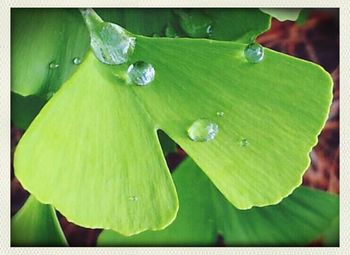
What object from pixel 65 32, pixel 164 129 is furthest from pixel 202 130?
pixel 65 32

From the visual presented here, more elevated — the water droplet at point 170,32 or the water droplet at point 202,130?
the water droplet at point 170,32

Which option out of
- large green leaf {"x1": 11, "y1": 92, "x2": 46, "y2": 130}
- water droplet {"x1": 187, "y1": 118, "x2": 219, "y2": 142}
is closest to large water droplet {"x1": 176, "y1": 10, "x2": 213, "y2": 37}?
water droplet {"x1": 187, "y1": 118, "x2": 219, "y2": 142}

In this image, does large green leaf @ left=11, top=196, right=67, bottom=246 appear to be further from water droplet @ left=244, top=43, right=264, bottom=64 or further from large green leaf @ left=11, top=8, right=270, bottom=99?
water droplet @ left=244, top=43, right=264, bottom=64

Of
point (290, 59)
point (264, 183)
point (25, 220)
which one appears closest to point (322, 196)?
point (264, 183)

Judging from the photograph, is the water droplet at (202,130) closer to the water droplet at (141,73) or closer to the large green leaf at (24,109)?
the water droplet at (141,73)

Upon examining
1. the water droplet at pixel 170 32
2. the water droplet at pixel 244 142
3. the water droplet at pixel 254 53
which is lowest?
the water droplet at pixel 244 142

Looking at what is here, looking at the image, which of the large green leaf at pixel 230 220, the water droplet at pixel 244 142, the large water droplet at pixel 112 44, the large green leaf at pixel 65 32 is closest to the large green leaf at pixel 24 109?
the large green leaf at pixel 65 32

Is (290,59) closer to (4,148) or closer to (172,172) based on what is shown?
(172,172)
